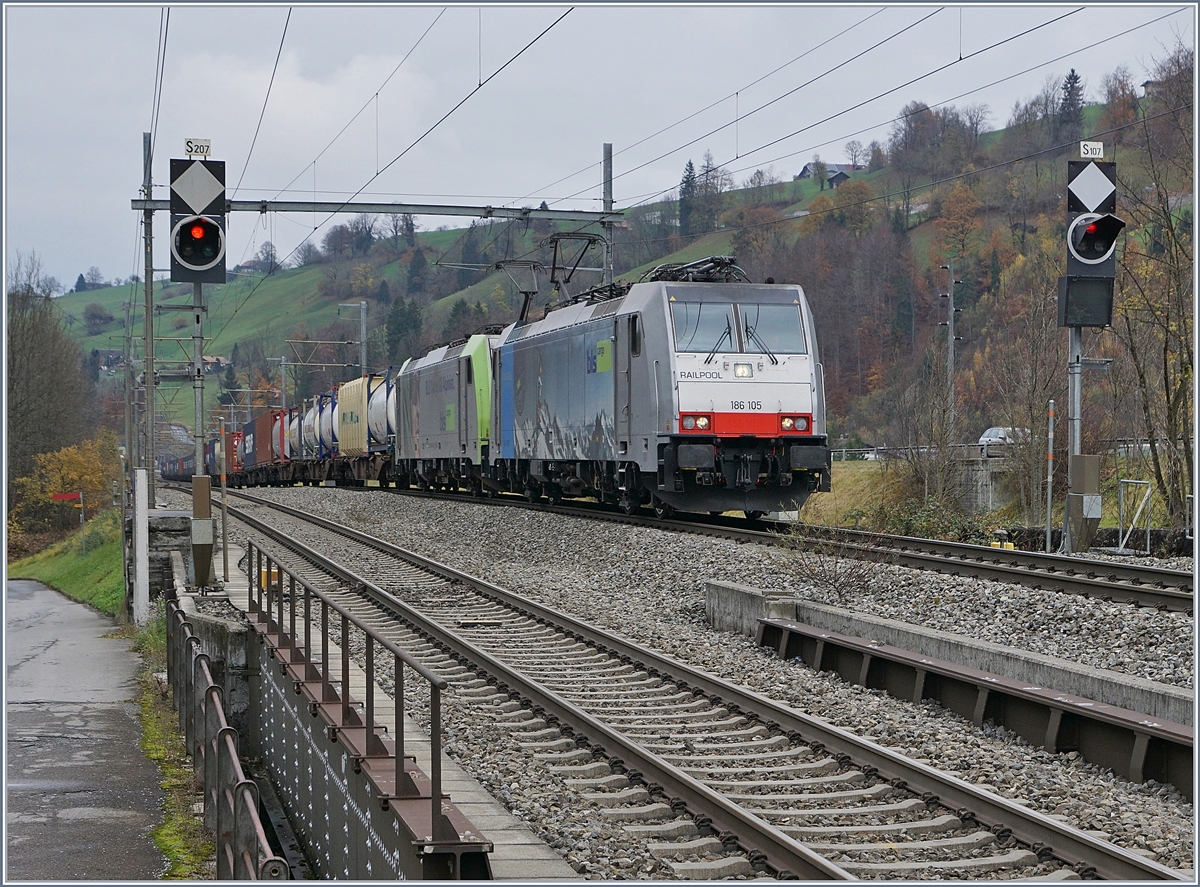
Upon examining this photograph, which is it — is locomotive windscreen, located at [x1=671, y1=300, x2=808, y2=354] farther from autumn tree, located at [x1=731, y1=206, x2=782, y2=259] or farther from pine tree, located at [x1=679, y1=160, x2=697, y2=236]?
pine tree, located at [x1=679, y1=160, x2=697, y2=236]

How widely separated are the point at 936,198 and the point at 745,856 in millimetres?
108171

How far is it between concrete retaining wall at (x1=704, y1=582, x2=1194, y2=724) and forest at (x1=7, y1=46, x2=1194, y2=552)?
9296 millimetres

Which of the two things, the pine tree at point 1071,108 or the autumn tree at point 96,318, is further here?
the autumn tree at point 96,318

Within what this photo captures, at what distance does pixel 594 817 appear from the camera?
22.6 feet

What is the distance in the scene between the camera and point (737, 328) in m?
19.9

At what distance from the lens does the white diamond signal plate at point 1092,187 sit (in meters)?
15.2

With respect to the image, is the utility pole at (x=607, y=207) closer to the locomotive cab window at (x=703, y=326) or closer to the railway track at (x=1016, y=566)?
the locomotive cab window at (x=703, y=326)

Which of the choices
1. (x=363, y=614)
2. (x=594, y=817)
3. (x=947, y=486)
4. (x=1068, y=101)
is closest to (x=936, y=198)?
(x=1068, y=101)

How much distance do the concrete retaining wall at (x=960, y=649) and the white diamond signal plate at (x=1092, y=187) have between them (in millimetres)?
6426

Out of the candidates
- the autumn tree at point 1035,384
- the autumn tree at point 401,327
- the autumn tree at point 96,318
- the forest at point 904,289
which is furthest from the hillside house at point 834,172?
the autumn tree at point 1035,384

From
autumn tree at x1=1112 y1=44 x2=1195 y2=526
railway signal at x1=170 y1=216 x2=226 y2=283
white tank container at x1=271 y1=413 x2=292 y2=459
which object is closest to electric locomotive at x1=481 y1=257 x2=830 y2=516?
autumn tree at x1=1112 y1=44 x2=1195 y2=526

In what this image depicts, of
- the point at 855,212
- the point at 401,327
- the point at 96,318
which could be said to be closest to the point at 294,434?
the point at 401,327

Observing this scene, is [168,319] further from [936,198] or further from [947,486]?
[947,486]

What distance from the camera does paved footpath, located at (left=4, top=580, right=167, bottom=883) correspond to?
337 inches
